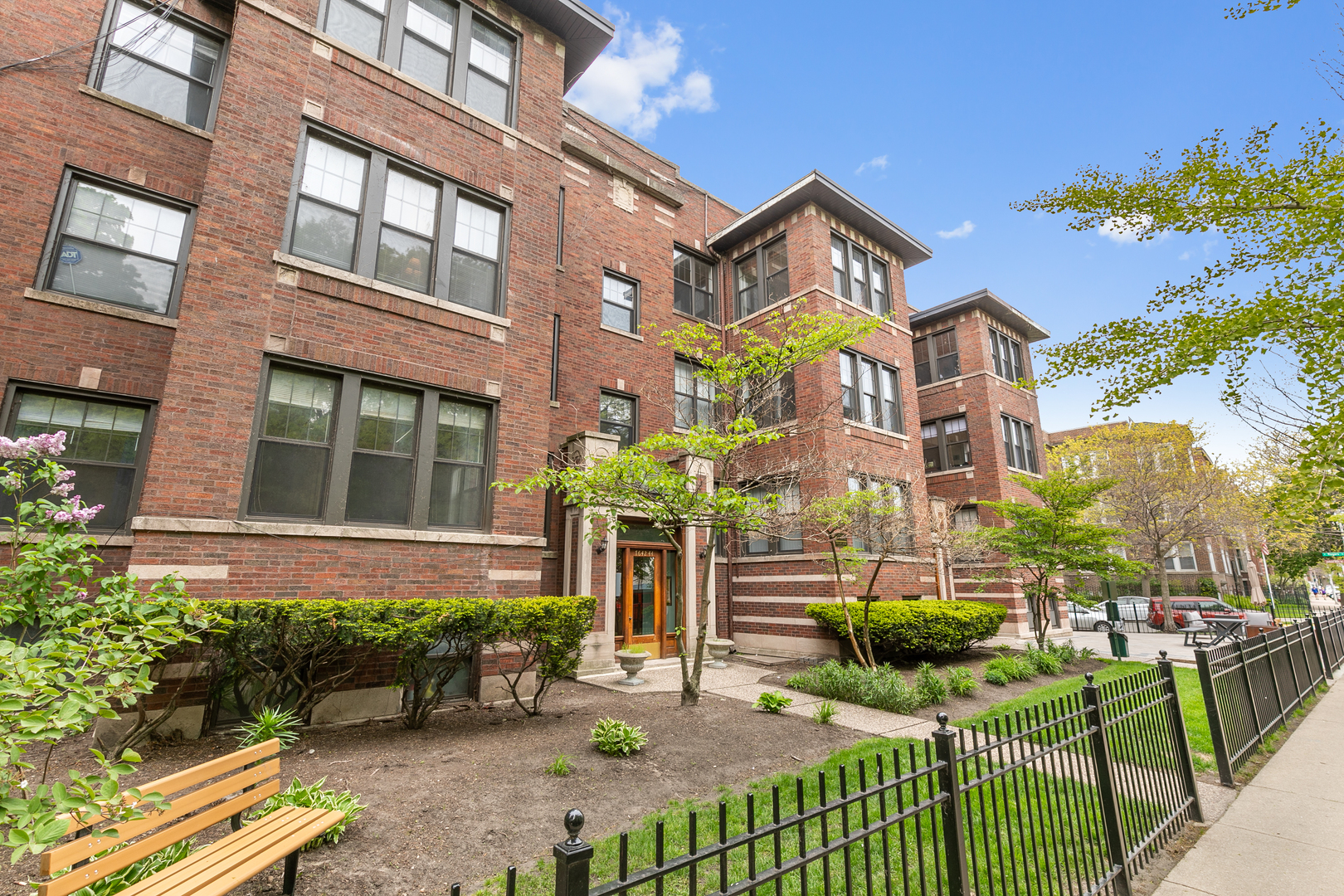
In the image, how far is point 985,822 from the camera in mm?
2955

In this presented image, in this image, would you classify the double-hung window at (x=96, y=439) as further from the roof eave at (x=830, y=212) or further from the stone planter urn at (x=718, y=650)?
the roof eave at (x=830, y=212)

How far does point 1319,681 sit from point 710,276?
16121mm

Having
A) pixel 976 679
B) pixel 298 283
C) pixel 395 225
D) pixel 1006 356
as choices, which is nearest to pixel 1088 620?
pixel 1006 356

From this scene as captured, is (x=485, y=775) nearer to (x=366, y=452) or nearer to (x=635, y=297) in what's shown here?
(x=366, y=452)

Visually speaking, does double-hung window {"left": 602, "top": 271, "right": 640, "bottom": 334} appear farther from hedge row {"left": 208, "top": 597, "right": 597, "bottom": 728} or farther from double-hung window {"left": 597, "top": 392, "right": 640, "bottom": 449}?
hedge row {"left": 208, "top": 597, "right": 597, "bottom": 728}

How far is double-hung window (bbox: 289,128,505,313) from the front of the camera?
8.84 m

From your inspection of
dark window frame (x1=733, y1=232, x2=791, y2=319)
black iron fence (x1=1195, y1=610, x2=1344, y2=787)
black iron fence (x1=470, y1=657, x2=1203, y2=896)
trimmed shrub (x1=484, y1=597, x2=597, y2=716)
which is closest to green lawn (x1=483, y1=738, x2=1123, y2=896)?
black iron fence (x1=470, y1=657, x2=1203, y2=896)

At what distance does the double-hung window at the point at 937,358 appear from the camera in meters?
23.0

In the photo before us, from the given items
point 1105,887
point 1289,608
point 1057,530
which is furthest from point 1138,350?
point 1289,608

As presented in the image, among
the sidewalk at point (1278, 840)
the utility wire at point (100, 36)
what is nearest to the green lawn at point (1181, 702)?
the sidewalk at point (1278, 840)

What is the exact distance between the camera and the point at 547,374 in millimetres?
10297

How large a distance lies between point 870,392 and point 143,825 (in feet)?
55.9

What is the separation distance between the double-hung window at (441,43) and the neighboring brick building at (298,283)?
0.04 m

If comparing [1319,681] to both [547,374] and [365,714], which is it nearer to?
[547,374]
